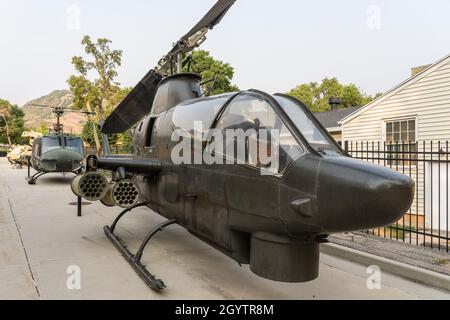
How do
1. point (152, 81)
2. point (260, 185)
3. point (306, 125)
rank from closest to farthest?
point (260, 185)
point (306, 125)
point (152, 81)

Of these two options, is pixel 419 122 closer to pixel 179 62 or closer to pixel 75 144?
pixel 179 62

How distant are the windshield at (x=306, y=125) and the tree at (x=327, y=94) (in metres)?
43.4

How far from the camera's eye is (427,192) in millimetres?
11555

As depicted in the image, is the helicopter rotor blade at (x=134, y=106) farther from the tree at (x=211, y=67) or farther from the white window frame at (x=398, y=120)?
the tree at (x=211, y=67)

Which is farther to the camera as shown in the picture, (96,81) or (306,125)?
(96,81)

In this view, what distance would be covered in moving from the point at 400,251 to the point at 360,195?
3.65 m

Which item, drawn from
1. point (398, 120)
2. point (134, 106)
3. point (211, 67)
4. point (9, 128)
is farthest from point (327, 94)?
point (9, 128)

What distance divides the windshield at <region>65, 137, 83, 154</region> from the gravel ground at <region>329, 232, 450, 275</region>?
1266 centimetres

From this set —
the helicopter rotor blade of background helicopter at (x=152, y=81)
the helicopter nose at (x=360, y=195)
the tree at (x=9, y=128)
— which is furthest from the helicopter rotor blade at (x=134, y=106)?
the tree at (x=9, y=128)

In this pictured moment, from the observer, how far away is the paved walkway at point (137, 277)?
3.95 meters

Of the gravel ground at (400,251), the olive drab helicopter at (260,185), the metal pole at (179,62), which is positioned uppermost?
the metal pole at (179,62)

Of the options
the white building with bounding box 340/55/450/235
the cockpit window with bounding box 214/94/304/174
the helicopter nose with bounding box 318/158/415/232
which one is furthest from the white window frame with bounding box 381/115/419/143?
the helicopter nose with bounding box 318/158/415/232

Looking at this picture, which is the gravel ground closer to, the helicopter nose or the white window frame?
the helicopter nose
